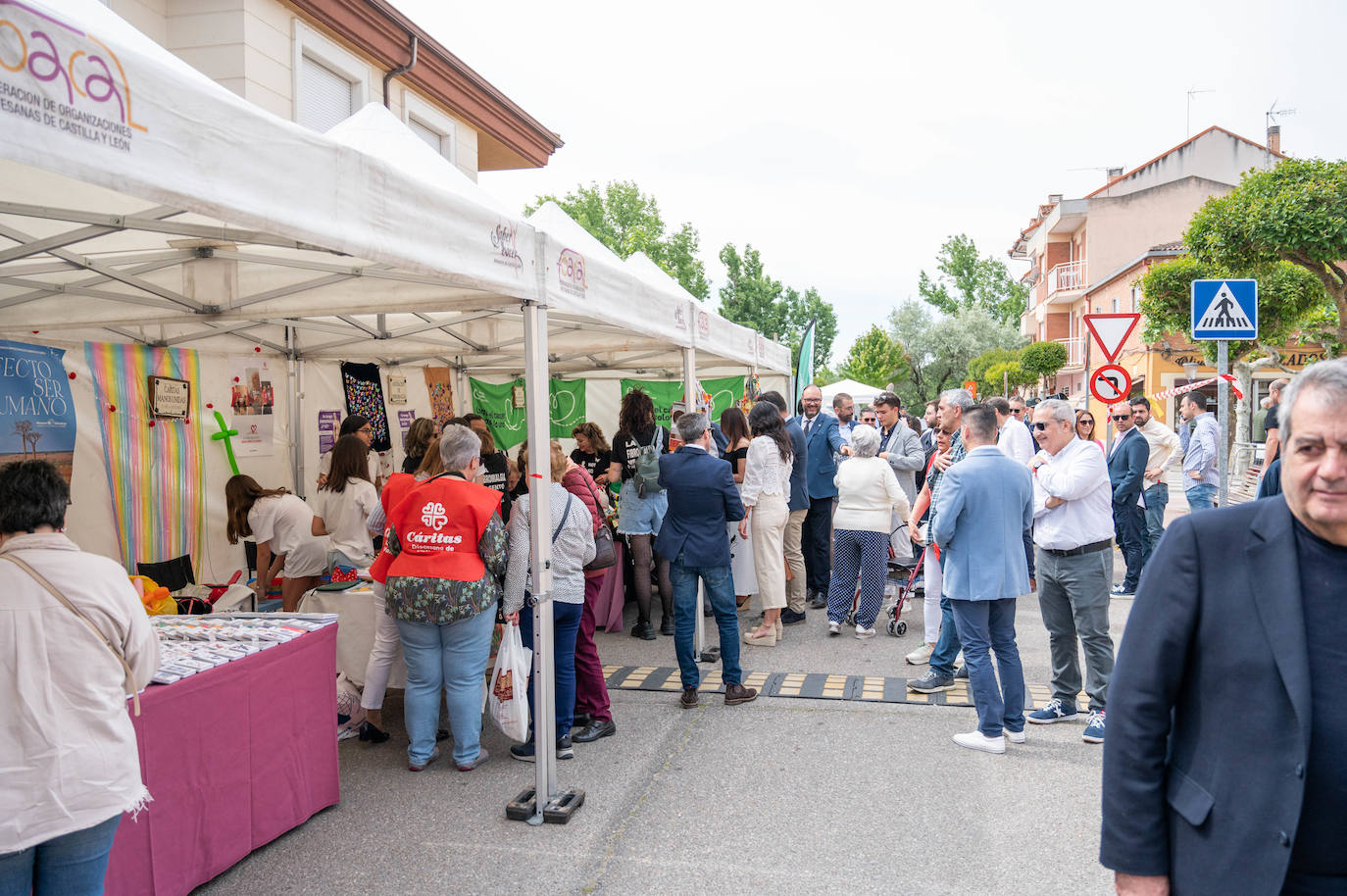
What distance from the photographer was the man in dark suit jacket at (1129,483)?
26.7 ft

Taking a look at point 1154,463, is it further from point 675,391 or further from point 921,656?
point 675,391

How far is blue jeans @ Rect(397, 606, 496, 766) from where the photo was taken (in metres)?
4.41

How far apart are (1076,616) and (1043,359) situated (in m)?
35.3

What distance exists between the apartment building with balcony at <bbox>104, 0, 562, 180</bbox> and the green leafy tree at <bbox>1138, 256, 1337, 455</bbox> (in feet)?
45.0

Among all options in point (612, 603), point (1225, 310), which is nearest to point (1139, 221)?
point (1225, 310)

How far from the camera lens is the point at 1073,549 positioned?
4.75 metres

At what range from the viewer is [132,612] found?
242cm

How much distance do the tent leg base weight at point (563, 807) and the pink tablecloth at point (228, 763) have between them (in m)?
1.03

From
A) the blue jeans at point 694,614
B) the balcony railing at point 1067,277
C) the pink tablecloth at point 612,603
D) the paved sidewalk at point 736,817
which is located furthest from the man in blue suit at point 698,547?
the balcony railing at point 1067,277

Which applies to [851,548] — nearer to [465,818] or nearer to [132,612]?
[465,818]

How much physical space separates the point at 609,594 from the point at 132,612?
17.2ft

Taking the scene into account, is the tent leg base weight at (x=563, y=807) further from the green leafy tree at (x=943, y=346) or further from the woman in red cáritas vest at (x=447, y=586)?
the green leafy tree at (x=943, y=346)

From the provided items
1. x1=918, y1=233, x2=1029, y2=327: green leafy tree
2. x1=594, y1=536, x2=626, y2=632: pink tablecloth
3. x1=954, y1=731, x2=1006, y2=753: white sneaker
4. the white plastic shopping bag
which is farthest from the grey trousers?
x1=918, y1=233, x2=1029, y2=327: green leafy tree

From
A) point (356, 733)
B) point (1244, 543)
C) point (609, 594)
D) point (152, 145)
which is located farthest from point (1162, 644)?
point (609, 594)
